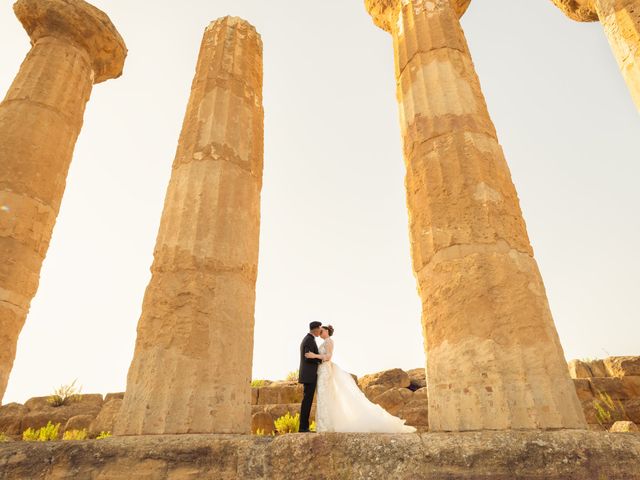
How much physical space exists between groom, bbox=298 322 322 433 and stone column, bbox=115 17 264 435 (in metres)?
0.97

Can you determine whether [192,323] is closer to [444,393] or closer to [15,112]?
[444,393]

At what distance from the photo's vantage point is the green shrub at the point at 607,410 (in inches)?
366

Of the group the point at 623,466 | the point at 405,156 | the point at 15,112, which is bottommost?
the point at 623,466

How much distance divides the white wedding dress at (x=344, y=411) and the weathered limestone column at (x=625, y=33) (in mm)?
5845

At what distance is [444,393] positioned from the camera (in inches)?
177

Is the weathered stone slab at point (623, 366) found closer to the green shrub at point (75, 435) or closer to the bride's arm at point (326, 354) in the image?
the bride's arm at point (326, 354)

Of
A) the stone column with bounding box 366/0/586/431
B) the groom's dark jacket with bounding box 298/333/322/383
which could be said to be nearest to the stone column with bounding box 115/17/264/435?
the groom's dark jacket with bounding box 298/333/322/383

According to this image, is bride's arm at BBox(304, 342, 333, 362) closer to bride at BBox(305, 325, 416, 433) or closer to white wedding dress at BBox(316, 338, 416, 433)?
bride at BBox(305, 325, 416, 433)

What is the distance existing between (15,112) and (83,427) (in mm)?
6794

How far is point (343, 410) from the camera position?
6.07 meters

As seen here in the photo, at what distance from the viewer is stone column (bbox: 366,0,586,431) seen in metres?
4.21

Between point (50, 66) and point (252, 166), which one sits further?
point (50, 66)

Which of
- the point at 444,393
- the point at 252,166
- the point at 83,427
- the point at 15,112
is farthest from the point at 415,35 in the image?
the point at 83,427

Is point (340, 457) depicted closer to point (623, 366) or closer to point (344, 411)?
point (344, 411)
